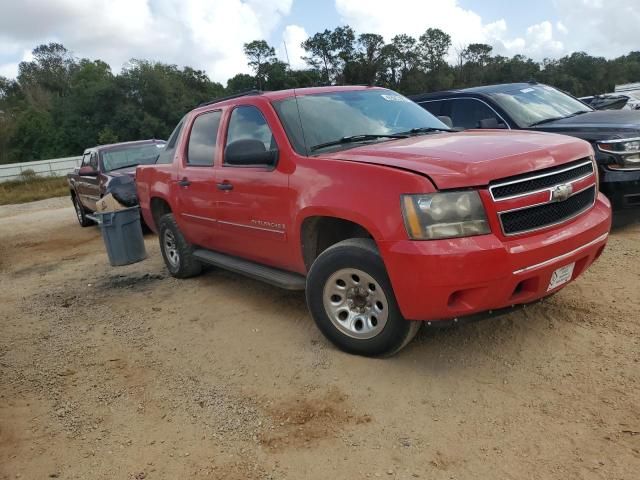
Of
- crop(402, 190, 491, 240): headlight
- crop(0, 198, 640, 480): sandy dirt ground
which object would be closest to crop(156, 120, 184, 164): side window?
crop(0, 198, 640, 480): sandy dirt ground

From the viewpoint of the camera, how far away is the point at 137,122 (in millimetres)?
46031

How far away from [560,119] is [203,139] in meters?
4.55

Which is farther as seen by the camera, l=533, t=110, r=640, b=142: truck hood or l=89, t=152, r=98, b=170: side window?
l=89, t=152, r=98, b=170: side window

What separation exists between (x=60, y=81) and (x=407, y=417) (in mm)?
83130

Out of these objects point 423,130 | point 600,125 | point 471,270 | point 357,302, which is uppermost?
point 423,130

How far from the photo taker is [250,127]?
4.48m

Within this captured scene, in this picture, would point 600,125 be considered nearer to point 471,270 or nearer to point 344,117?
point 344,117

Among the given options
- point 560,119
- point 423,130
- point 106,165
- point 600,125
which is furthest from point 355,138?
point 106,165

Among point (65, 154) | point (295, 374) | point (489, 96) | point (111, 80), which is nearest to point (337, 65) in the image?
point (111, 80)

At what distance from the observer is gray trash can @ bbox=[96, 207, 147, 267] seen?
23.2 feet

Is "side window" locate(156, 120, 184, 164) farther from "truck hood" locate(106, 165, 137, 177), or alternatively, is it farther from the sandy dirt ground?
"truck hood" locate(106, 165, 137, 177)

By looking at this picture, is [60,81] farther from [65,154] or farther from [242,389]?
[242,389]

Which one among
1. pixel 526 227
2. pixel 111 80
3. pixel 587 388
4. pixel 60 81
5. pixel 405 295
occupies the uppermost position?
pixel 60 81

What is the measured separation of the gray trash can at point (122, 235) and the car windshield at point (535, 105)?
511 cm
